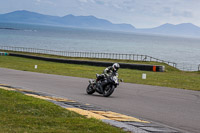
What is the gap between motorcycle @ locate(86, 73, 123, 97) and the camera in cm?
1427

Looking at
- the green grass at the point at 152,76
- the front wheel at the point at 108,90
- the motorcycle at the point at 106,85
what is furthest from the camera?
the green grass at the point at 152,76

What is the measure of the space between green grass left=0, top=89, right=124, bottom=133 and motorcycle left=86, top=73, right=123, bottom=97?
4297 mm

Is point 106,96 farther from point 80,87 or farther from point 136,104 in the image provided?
point 80,87

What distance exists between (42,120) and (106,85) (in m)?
6.97

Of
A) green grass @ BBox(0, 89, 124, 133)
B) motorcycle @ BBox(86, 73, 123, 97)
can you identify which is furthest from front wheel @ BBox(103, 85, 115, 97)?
green grass @ BBox(0, 89, 124, 133)

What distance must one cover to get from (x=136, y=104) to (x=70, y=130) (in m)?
6.08

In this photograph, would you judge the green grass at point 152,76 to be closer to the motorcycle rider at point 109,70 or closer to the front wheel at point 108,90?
the front wheel at point 108,90

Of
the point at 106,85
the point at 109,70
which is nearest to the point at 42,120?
the point at 109,70

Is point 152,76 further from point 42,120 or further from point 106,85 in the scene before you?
point 42,120

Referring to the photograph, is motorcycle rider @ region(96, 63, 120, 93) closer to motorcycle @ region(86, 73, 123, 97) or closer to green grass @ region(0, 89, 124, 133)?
motorcycle @ region(86, 73, 123, 97)

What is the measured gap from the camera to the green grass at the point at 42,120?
7285 mm

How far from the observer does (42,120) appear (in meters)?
8.27

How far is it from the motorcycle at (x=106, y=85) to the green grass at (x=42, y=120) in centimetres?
430

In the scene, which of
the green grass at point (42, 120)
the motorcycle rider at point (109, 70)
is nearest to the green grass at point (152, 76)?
the motorcycle rider at point (109, 70)
